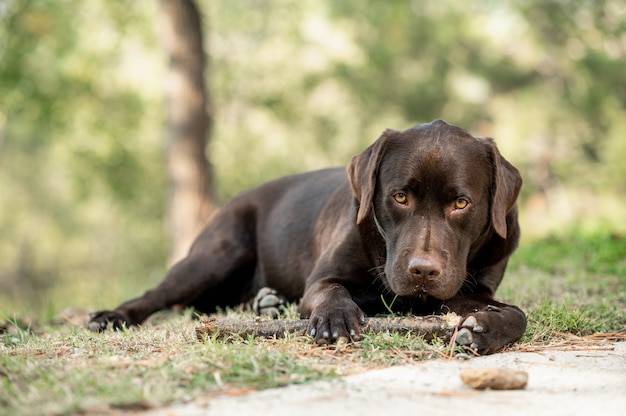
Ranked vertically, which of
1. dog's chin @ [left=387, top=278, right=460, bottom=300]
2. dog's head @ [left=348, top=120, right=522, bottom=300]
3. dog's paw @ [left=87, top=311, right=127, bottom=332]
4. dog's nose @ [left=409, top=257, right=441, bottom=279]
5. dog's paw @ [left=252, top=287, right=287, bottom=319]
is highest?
dog's head @ [left=348, top=120, right=522, bottom=300]

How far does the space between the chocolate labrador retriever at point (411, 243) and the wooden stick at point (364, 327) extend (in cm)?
8

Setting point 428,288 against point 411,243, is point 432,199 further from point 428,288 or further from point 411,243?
point 428,288

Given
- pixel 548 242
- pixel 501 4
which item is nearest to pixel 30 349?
pixel 548 242

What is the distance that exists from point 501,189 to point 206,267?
8.21ft

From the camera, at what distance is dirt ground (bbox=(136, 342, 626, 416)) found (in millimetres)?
2459

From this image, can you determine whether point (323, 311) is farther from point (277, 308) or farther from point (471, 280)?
point (277, 308)

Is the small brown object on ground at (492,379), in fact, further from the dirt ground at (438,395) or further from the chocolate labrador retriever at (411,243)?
the chocolate labrador retriever at (411,243)

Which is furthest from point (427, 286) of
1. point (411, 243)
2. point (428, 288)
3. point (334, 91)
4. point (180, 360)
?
point (334, 91)

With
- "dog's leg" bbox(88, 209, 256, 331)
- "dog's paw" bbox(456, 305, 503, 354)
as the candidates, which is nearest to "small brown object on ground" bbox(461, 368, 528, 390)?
"dog's paw" bbox(456, 305, 503, 354)

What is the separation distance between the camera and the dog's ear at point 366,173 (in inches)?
163

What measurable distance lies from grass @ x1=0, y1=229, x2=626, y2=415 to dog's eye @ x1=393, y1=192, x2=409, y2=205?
801 mm

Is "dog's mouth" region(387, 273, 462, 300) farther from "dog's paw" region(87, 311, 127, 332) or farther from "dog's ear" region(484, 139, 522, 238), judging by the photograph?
"dog's paw" region(87, 311, 127, 332)

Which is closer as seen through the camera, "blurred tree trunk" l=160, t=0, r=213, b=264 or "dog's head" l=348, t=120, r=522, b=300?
"dog's head" l=348, t=120, r=522, b=300

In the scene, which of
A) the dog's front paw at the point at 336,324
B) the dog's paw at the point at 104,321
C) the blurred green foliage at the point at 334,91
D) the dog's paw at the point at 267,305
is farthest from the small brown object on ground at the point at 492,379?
the blurred green foliage at the point at 334,91
